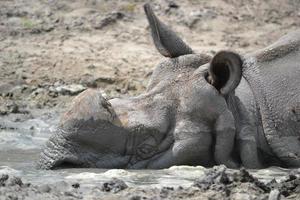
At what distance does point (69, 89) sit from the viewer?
1047 centimetres

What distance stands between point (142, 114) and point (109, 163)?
37cm

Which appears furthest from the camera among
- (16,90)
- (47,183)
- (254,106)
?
(16,90)

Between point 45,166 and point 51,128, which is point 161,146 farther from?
point 51,128

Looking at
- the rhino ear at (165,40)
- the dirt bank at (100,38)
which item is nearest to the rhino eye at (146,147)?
the rhino ear at (165,40)

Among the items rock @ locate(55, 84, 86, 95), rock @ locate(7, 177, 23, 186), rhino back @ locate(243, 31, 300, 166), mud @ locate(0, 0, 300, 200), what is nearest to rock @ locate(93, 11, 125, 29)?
mud @ locate(0, 0, 300, 200)

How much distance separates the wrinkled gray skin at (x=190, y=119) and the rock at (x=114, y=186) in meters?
0.75

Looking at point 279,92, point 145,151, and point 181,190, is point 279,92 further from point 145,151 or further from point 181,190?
point 181,190

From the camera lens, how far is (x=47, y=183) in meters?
5.30

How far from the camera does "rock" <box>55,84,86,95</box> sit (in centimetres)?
1045

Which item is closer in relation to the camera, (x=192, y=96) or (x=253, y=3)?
(x=192, y=96)

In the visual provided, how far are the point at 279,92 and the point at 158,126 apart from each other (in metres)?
0.89

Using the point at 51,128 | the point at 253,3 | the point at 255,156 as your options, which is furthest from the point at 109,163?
the point at 253,3

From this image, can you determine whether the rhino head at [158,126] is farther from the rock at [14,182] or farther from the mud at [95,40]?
the mud at [95,40]

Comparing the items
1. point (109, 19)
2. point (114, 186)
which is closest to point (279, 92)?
point (114, 186)
